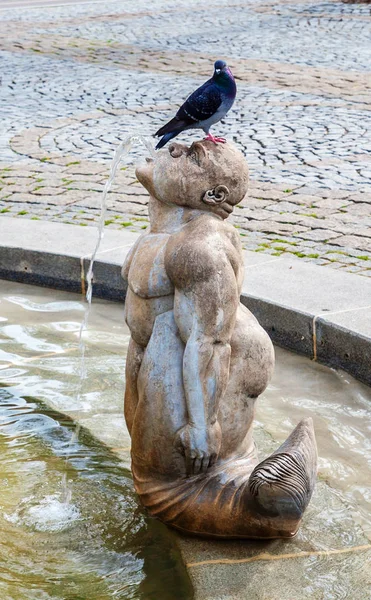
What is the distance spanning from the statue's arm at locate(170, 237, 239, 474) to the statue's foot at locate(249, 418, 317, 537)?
0.75ft

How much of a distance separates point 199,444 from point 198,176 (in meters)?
0.95

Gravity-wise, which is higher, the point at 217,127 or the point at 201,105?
the point at 201,105

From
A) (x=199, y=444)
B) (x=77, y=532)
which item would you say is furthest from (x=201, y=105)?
(x=77, y=532)

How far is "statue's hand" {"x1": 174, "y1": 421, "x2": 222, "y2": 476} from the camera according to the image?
12.2 ft

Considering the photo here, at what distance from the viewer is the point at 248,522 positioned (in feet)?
12.2

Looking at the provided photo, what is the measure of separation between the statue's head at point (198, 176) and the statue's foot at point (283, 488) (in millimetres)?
918

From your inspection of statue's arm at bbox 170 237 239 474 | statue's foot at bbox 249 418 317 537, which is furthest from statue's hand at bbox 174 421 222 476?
statue's foot at bbox 249 418 317 537

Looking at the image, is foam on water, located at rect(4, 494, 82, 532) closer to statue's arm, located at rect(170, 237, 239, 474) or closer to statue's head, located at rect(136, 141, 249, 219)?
statue's arm, located at rect(170, 237, 239, 474)

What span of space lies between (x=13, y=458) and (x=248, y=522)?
1356 mm

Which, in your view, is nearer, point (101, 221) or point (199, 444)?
point (199, 444)

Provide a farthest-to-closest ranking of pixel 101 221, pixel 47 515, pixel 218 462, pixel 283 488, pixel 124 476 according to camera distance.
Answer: pixel 101 221 < pixel 124 476 < pixel 47 515 < pixel 218 462 < pixel 283 488

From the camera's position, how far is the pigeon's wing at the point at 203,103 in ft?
13.2

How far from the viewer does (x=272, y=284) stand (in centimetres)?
618

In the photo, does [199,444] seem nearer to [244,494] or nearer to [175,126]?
[244,494]
